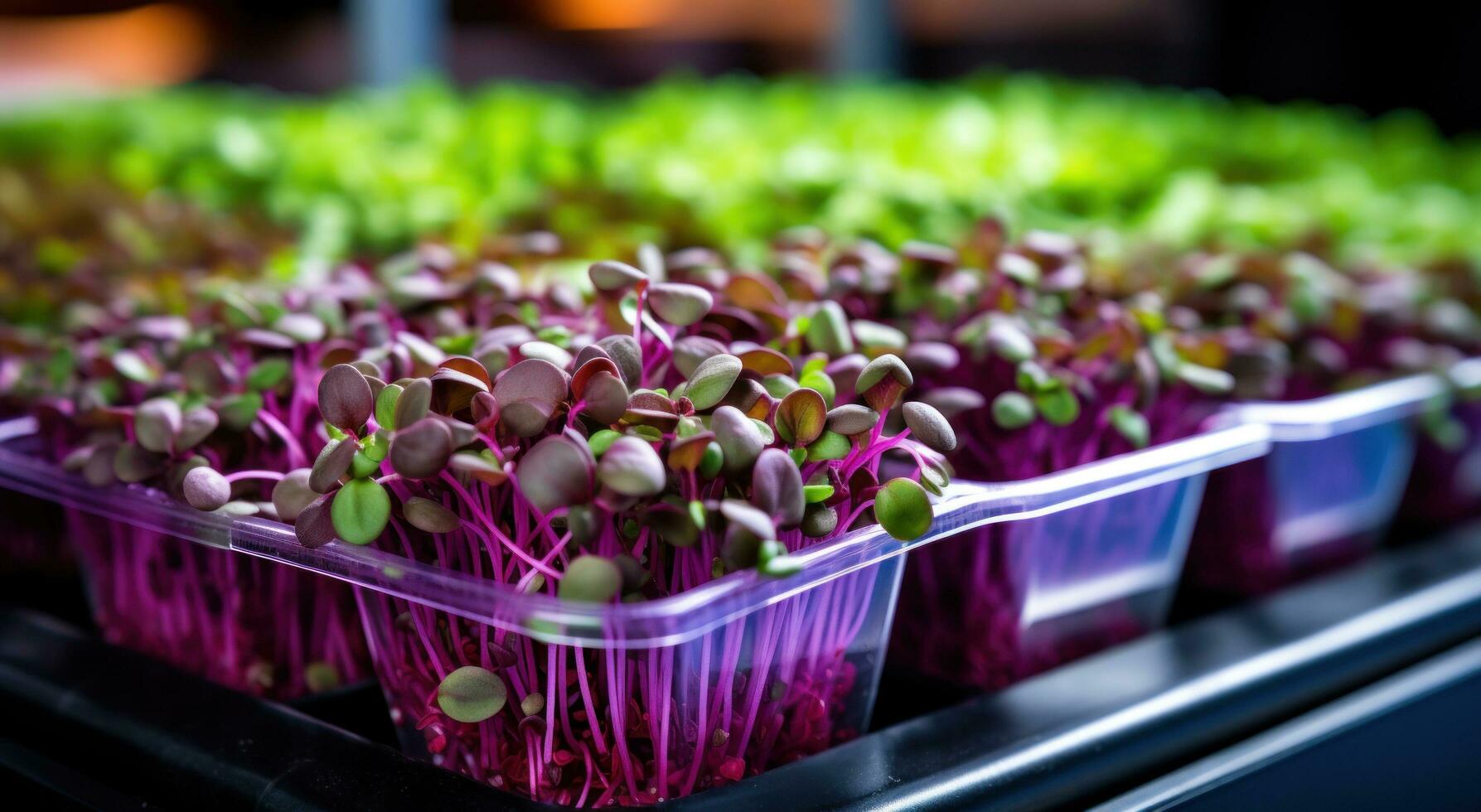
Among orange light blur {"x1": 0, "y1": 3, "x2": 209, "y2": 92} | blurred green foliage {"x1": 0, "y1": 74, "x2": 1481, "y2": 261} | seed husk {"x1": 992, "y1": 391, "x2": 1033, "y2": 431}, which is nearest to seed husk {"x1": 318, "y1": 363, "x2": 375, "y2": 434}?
seed husk {"x1": 992, "y1": 391, "x2": 1033, "y2": 431}

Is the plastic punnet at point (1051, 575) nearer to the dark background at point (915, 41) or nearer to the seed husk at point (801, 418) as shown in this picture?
the seed husk at point (801, 418)

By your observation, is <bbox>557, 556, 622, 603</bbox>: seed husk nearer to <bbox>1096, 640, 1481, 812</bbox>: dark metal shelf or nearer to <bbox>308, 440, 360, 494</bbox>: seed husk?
<bbox>308, 440, 360, 494</bbox>: seed husk

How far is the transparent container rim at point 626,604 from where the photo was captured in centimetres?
57

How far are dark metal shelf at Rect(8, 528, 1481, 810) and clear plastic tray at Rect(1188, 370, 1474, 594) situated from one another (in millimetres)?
123

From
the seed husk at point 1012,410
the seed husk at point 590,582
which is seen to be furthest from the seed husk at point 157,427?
the seed husk at point 1012,410

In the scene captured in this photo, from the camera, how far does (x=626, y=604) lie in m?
0.59

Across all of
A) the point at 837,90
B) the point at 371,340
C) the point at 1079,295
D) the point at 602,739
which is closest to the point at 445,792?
the point at 602,739

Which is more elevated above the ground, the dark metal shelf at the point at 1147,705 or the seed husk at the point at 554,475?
the seed husk at the point at 554,475

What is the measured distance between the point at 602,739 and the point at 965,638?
1.14 ft

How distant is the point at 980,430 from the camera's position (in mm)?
903

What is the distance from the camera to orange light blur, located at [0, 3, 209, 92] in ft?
12.6

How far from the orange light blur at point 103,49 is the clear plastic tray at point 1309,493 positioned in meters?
3.87

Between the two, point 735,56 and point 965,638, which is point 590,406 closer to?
point 965,638

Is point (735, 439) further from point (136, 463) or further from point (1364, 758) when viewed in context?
point (1364, 758)
